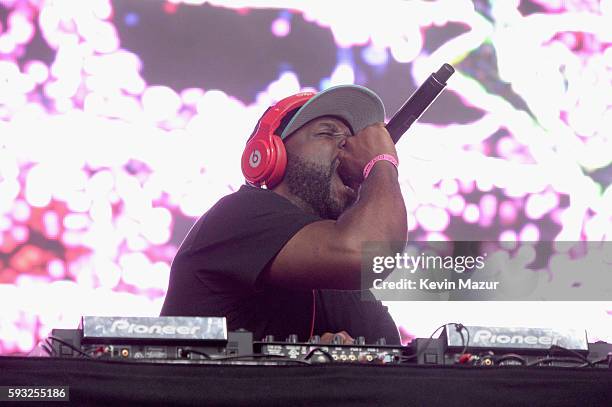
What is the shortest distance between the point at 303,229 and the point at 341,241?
0.36 feet

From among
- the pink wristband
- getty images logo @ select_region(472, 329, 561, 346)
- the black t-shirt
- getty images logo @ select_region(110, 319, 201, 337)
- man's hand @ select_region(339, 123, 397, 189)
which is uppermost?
man's hand @ select_region(339, 123, 397, 189)

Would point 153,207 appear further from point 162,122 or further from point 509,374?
point 509,374

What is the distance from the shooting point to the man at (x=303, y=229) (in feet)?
7.36

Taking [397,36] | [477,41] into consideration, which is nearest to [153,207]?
[397,36]

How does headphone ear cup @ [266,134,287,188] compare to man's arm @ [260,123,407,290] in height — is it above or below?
above

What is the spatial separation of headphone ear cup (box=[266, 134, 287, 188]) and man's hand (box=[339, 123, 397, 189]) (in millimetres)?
150

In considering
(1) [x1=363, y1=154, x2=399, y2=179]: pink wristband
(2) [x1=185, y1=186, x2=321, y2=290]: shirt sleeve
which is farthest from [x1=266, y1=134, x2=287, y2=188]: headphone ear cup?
(1) [x1=363, y1=154, x2=399, y2=179]: pink wristband

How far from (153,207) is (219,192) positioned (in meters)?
0.18

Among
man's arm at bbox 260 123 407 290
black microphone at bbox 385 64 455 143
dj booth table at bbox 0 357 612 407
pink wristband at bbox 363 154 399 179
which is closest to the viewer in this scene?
dj booth table at bbox 0 357 612 407

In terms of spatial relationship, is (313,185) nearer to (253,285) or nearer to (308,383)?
(253,285)

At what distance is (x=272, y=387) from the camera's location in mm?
1422

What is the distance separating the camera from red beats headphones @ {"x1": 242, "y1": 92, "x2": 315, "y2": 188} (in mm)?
2564

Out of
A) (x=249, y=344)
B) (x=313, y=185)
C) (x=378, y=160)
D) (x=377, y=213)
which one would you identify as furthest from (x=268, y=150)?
(x=249, y=344)

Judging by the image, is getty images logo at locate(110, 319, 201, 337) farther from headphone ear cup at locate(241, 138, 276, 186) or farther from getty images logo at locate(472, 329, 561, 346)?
headphone ear cup at locate(241, 138, 276, 186)
